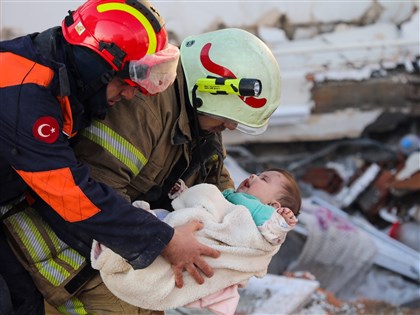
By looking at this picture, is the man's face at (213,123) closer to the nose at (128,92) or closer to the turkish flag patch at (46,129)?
the nose at (128,92)

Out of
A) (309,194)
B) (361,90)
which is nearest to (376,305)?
(309,194)

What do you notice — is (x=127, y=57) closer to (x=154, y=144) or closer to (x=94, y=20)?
(x=94, y=20)

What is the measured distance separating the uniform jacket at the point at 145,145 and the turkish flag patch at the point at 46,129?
1.03 feet

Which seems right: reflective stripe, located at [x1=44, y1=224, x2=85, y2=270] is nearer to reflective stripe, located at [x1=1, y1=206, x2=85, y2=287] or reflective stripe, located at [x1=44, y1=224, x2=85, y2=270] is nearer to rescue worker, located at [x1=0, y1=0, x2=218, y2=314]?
reflective stripe, located at [x1=1, y1=206, x2=85, y2=287]

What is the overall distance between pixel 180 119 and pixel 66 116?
0.52 m

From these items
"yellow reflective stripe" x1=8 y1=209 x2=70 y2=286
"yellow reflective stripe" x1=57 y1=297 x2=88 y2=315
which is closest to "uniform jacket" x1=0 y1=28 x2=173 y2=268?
"yellow reflective stripe" x1=8 y1=209 x2=70 y2=286

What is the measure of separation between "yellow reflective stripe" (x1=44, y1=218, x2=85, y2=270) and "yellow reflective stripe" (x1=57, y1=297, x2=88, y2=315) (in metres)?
0.18

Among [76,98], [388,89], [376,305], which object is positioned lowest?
[376,305]

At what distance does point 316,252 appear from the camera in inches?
219

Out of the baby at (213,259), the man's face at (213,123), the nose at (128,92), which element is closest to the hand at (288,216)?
the baby at (213,259)

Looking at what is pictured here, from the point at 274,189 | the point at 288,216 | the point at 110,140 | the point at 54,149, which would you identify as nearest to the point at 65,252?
the point at 110,140

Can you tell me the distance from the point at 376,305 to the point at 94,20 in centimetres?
355

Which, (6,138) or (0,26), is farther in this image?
(0,26)

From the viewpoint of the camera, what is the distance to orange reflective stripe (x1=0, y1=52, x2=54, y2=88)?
7.23 ft
